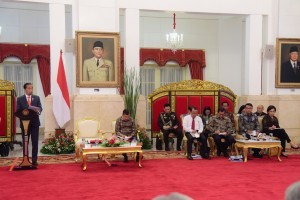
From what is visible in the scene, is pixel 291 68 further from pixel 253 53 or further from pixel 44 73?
pixel 44 73

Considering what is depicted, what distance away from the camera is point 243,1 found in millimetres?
10672

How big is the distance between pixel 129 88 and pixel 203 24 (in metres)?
5.70

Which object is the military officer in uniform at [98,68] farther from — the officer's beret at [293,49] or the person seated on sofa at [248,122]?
the officer's beret at [293,49]

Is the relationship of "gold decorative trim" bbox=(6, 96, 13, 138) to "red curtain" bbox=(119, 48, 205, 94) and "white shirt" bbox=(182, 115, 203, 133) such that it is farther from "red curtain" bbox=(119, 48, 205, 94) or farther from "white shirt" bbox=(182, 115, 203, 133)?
"red curtain" bbox=(119, 48, 205, 94)

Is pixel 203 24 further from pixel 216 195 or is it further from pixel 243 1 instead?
pixel 216 195

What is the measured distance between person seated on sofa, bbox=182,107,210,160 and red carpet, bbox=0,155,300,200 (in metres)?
0.51

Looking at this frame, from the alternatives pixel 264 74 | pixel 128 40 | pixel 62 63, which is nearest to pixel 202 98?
pixel 264 74

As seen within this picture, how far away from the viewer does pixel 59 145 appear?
29.4 feet

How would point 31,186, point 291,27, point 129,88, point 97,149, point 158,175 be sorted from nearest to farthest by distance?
point 31,186
point 158,175
point 97,149
point 129,88
point 291,27

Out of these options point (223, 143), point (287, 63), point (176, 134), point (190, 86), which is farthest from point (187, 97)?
point (287, 63)

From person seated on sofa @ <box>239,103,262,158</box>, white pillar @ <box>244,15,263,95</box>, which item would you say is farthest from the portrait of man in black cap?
person seated on sofa @ <box>239,103,262,158</box>

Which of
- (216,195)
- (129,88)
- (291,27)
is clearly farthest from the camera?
(291,27)

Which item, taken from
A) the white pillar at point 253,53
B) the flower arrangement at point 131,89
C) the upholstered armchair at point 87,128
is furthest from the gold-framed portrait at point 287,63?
the upholstered armchair at point 87,128

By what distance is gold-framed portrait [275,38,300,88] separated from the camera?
1052 centimetres
